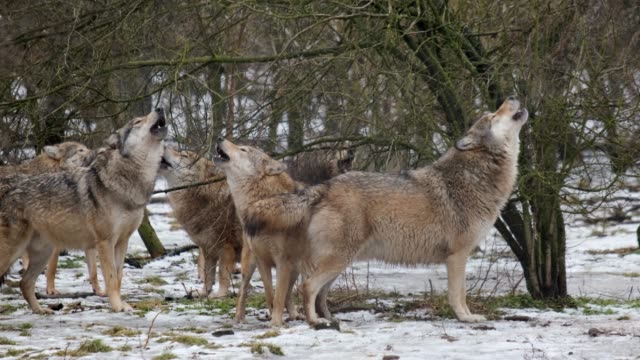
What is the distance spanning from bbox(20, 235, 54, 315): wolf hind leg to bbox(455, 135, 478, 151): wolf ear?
4063mm

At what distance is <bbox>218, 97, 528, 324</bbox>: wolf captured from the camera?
7.88 metres

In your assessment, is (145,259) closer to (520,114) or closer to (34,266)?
(34,266)

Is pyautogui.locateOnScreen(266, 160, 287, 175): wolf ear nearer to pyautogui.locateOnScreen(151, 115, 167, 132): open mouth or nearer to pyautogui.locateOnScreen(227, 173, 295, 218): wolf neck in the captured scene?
pyautogui.locateOnScreen(227, 173, 295, 218): wolf neck

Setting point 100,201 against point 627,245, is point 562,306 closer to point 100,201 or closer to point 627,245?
point 100,201

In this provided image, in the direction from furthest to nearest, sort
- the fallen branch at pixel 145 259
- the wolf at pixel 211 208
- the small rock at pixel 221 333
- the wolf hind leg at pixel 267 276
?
the fallen branch at pixel 145 259 < the wolf at pixel 211 208 < the wolf hind leg at pixel 267 276 < the small rock at pixel 221 333

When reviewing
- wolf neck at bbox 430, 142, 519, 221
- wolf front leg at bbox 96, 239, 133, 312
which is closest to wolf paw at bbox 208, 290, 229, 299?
wolf front leg at bbox 96, 239, 133, 312

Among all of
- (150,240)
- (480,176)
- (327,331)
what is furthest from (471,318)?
(150,240)

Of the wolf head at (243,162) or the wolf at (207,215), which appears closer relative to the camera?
the wolf head at (243,162)

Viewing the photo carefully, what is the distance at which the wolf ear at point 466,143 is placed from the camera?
8.41 meters

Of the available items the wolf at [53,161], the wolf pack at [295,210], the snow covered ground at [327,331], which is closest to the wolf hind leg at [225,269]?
the snow covered ground at [327,331]

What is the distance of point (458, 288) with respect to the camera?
8102 mm

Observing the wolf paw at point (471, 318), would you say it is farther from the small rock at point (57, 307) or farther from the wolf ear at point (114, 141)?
the wolf ear at point (114, 141)

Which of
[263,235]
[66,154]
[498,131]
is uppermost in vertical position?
[66,154]

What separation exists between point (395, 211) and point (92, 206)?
317 cm
